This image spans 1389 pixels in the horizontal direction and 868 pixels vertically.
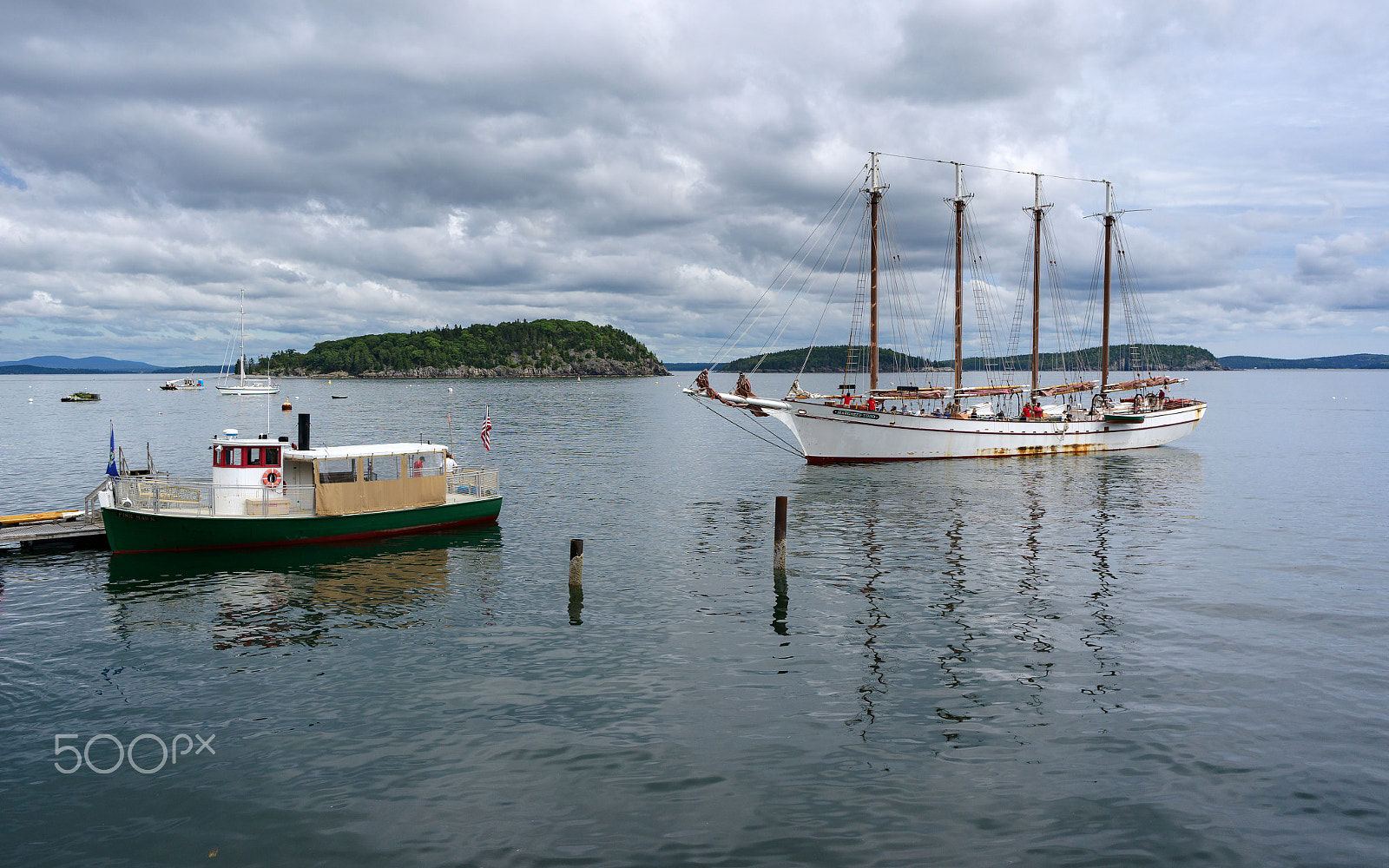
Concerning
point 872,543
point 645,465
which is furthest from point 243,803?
point 645,465

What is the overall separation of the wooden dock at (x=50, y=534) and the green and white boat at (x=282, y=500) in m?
1.51

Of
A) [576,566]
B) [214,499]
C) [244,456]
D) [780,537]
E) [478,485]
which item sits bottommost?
[576,566]

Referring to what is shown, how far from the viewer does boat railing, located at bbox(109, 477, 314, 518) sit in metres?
32.5

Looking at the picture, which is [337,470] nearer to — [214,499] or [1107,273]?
[214,499]

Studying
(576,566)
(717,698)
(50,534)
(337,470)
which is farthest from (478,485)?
(717,698)

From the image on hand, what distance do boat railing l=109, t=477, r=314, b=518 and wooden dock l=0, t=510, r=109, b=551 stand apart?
176cm

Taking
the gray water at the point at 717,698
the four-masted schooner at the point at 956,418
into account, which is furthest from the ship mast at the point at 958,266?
the gray water at the point at 717,698

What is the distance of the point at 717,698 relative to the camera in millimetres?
18094

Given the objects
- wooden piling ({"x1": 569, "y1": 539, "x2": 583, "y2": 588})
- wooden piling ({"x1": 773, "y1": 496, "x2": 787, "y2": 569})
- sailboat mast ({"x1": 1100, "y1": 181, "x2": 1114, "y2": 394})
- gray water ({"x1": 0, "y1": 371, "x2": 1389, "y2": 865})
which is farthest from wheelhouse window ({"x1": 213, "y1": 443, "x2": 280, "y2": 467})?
sailboat mast ({"x1": 1100, "y1": 181, "x2": 1114, "y2": 394})

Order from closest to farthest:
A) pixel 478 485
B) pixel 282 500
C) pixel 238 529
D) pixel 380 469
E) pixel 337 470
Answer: pixel 238 529 < pixel 282 500 < pixel 337 470 < pixel 380 469 < pixel 478 485

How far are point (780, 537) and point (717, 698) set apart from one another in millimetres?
11756

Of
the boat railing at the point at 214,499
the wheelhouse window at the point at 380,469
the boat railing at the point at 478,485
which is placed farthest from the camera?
the boat railing at the point at 478,485

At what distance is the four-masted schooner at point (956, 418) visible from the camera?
214 ft

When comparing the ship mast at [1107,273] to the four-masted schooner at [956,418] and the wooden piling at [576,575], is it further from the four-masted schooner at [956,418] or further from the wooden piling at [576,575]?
the wooden piling at [576,575]
